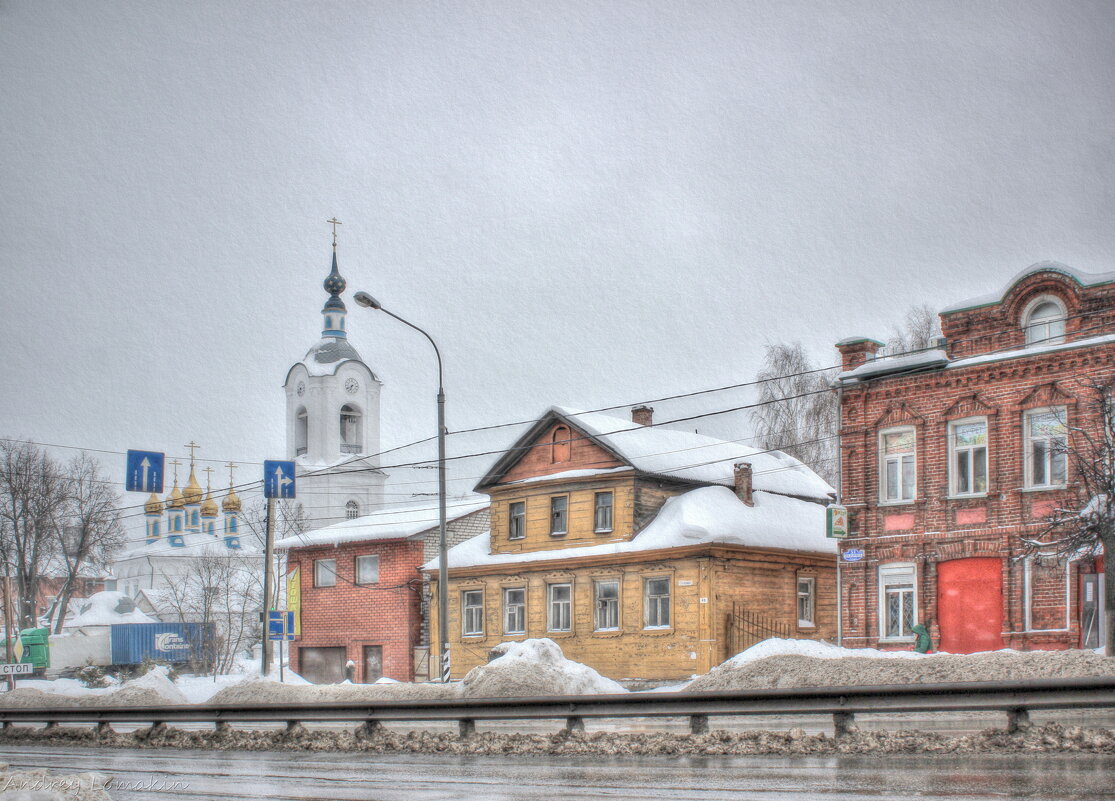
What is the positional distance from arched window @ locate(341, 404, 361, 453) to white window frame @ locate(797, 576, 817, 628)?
57938 mm

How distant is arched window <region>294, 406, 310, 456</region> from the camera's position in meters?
91.1

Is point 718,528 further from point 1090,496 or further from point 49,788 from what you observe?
point 49,788

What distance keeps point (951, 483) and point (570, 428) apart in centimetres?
1278

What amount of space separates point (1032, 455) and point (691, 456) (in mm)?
13111

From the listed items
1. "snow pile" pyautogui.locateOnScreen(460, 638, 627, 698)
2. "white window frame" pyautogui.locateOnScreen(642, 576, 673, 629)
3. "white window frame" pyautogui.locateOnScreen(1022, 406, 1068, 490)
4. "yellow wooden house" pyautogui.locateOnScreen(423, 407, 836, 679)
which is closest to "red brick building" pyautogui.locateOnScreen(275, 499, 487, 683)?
"yellow wooden house" pyautogui.locateOnScreen(423, 407, 836, 679)

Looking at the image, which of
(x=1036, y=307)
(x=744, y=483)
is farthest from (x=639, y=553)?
(x=1036, y=307)

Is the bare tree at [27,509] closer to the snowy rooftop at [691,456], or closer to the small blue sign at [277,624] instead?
the small blue sign at [277,624]

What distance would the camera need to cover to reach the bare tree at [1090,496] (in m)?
22.4

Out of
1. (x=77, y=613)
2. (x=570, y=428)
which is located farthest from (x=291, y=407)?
(x=570, y=428)

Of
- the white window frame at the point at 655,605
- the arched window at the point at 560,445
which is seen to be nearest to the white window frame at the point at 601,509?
the arched window at the point at 560,445

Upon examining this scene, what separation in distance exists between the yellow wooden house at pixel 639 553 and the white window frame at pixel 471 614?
46 mm

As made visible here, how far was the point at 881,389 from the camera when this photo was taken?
101 ft

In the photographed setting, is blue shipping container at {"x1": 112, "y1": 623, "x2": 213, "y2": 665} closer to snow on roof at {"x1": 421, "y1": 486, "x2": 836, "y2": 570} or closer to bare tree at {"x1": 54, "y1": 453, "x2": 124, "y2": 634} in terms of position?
bare tree at {"x1": 54, "y1": 453, "x2": 124, "y2": 634}

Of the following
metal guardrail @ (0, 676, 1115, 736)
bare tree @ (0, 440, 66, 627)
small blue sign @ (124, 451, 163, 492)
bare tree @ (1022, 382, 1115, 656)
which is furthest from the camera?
bare tree @ (0, 440, 66, 627)
